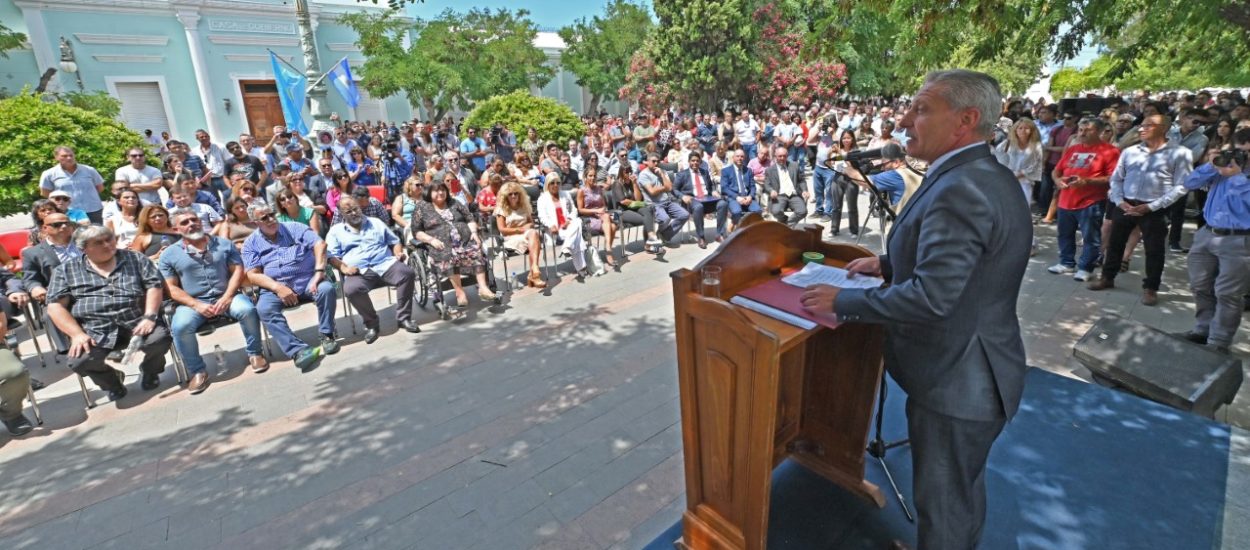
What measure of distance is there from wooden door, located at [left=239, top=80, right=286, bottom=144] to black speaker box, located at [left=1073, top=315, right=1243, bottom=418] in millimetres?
25056

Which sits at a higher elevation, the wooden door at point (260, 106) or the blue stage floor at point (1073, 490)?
the wooden door at point (260, 106)

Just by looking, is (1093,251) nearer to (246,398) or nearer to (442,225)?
(442,225)

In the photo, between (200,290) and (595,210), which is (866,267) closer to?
(200,290)

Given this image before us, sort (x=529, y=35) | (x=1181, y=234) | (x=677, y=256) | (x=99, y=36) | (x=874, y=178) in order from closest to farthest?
(x=874, y=178), (x=1181, y=234), (x=677, y=256), (x=99, y=36), (x=529, y=35)

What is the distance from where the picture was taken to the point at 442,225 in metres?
5.86

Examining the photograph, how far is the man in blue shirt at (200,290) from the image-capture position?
4453 mm

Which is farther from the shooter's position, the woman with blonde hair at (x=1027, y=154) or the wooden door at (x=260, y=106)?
the wooden door at (x=260, y=106)

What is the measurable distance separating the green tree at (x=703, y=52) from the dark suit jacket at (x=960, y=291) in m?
21.9

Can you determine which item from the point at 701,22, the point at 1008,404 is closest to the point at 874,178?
the point at 1008,404

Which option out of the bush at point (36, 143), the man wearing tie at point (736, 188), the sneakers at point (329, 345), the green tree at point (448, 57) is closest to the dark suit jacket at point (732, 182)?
the man wearing tie at point (736, 188)

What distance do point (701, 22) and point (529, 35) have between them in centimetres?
886

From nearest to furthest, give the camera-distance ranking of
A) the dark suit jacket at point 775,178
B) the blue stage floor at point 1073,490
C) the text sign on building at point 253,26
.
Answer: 1. the blue stage floor at point 1073,490
2. the dark suit jacket at point 775,178
3. the text sign on building at point 253,26

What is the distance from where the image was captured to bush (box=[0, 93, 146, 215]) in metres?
6.70

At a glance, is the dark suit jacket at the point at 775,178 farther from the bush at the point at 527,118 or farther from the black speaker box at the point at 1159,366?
the black speaker box at the point at 1159,366
